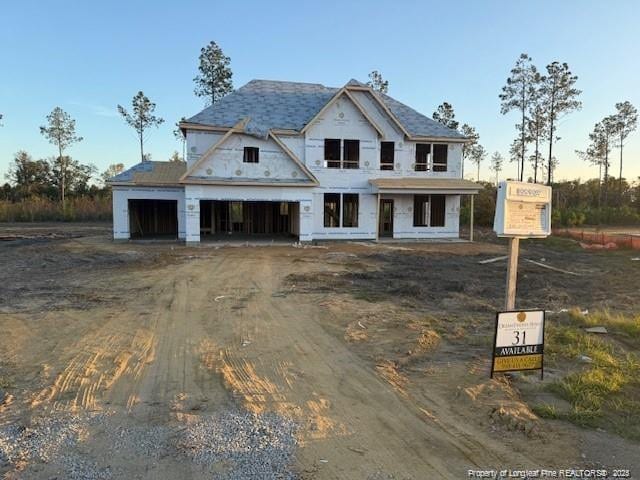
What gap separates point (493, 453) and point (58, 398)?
4.16 metres

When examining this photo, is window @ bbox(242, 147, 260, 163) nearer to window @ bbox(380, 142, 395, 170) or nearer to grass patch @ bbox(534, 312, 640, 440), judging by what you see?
window @ bbox(380, 142, 395, 170)

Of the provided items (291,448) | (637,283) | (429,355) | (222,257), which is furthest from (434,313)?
(222,257)

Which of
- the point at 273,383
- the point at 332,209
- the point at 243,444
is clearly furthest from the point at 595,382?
the point at 332,209

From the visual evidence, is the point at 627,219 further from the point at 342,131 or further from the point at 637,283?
the point at 637,283

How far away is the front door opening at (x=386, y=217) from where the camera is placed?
27891 mm

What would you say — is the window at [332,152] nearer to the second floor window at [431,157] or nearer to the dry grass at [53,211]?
the second floor window at [431,157]

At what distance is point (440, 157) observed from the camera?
27031mm

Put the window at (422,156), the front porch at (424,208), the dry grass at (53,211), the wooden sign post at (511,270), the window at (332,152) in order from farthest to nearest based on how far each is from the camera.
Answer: the dry grass at (53,211) → the window at (422,156) → the window at (332,152) → the front porch at (424,208) → the wooden sign post at (511,270)

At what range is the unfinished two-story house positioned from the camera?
22.8 m

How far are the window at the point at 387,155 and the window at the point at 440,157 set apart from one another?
264cm

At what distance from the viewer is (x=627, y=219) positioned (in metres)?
43.6

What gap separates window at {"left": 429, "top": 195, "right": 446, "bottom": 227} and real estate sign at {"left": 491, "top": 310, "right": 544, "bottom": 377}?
22208mm

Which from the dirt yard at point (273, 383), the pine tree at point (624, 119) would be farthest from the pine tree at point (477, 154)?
the dirt yard at point (273, 383)

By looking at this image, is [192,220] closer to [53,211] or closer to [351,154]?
[351,154]
